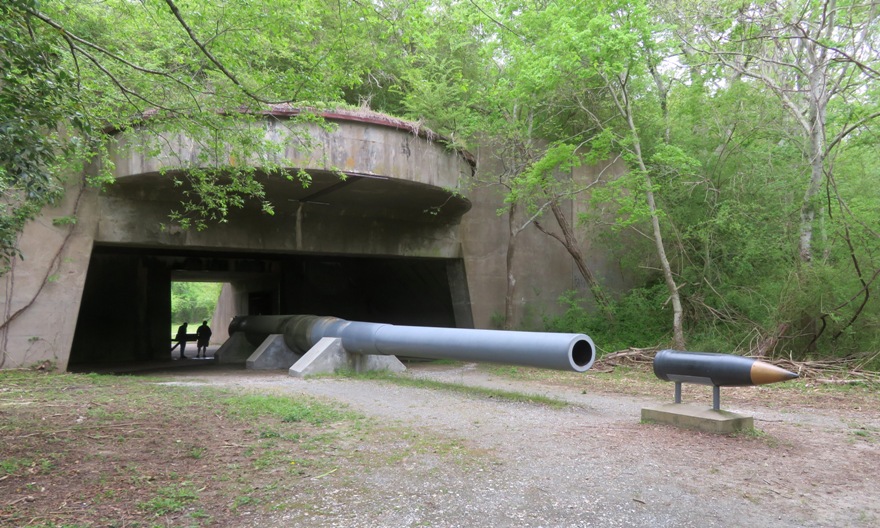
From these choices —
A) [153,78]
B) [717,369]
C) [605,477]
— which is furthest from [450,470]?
[153,78]

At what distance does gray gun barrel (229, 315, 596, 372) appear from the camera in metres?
7.43

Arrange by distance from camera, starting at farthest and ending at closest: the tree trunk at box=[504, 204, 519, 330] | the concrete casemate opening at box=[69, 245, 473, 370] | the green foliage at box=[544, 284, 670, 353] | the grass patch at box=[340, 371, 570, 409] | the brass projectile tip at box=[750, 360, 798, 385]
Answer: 1. the concrete casemate opening at box=[69, 245, 473, 370]
2. the tree trunk at box=[504, 204, 519, 330]
3. the green foliage at box=[544, 284, 670, 353]
4. the grass patch at box=[340, 371, 570, 409]
5. the brass projectile tip at box=[750, 360, 798, 385]

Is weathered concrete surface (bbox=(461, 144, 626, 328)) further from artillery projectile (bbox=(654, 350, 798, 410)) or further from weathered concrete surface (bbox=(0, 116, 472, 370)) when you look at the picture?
artillery projectile (bbox=(654, 350, 798, 410))

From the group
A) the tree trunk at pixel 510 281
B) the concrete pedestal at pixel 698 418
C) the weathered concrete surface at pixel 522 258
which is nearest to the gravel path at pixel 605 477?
the concrete pedestal at pixel 698 418

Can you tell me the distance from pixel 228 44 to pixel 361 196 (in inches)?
255

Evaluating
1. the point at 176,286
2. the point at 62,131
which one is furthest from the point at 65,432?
the point at 176,286

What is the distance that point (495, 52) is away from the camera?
1377 cm

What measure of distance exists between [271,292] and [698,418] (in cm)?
1938

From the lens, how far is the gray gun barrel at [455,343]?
743cm

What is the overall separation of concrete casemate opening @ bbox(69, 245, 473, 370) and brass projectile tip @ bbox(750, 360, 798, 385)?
9617 mm

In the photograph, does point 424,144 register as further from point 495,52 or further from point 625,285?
point 625,285

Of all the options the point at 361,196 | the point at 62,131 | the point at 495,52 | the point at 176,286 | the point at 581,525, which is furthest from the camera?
the point at 176,286

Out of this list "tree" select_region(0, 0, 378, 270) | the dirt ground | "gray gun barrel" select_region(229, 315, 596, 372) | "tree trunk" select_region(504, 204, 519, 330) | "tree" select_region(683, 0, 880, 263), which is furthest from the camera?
"tree trunk" select_region(504, 204, 519, 330)

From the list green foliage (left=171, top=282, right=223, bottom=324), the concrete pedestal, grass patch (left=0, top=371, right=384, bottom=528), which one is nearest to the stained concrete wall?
grass patch (left=0, top=371, right=384, bottom=528)
